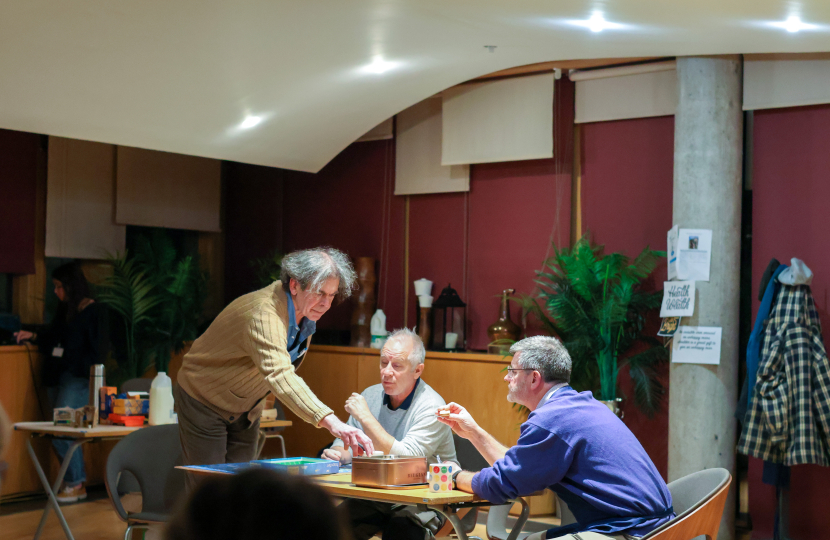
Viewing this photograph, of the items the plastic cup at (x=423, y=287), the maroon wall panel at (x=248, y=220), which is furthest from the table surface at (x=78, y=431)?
the maroon wall panel at (x=248, y=220)

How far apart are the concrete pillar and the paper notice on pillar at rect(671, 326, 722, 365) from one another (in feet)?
0.13

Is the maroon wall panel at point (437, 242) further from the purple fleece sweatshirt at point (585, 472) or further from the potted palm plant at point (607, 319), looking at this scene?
the purple fleece sweatshirt at point (585, 472)

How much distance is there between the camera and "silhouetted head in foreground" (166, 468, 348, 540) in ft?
2.53

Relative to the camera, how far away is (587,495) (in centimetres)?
257

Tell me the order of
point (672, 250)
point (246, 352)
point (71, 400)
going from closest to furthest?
point (246, 352) → point (672, 250) → point (71, 400)

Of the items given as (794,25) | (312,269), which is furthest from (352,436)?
(794,25)

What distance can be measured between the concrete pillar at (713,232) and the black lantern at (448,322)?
6.14 feet

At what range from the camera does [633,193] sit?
5.84m

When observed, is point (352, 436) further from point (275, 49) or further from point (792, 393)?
point (792, 393)

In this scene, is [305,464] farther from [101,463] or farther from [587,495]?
[101,463]

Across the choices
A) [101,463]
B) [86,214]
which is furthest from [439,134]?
[101,463]

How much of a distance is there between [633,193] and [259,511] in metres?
5.38

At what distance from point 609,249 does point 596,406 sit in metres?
3.36

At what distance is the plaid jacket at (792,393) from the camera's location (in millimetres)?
4500
